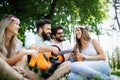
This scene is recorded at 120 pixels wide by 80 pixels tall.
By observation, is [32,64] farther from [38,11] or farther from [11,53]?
[38,11]

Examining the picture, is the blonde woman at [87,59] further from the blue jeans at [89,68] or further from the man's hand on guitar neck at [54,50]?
the man's hand on guitar neck at [54,50]

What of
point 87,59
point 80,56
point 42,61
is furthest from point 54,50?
point 87,59

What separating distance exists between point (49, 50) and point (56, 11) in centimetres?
1724

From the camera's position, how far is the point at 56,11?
23438 millimetres

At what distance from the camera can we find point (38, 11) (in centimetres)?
2167

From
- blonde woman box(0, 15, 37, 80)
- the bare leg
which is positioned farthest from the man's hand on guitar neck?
the bare leg

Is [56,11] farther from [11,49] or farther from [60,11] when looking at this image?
[11,49]

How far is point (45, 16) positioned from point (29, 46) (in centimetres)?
1519

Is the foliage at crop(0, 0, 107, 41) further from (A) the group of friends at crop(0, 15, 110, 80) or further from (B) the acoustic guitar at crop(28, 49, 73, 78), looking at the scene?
(B) the acoustic guitar at crop(28, 49, 73, 78)

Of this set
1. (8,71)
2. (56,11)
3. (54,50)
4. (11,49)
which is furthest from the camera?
(56,11)

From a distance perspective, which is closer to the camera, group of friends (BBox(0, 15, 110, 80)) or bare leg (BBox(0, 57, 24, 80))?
bare leg (BBox(0, 57, 24, 80))

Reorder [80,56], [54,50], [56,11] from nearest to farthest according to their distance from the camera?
1. [54,50]
2. [80,56]
3. [56,11]

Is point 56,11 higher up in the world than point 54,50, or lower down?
lower down

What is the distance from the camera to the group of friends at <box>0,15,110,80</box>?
5.91 metres
